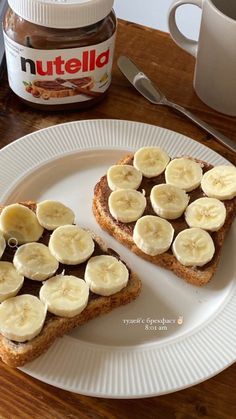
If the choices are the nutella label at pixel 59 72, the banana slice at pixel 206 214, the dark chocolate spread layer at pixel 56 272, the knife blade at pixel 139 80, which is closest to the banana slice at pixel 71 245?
the dark chocolate spread layer at pixel 56 272

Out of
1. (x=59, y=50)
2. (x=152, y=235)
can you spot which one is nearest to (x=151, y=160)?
(x=152, y=235)

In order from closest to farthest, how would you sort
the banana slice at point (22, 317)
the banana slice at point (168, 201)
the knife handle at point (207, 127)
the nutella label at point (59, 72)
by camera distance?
the banana slice at point (22, 317), the banana slice at point (168, 201), the nutella label at point (59, 72), the knife handle at point (207, 127)

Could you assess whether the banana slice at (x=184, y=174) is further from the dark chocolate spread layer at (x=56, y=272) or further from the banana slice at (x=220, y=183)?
the dark chocolate spread layer at (x=56, y=272)

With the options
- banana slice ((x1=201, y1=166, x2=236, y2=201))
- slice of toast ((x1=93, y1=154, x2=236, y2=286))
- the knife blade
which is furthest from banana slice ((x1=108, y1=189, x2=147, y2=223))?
the knife blade

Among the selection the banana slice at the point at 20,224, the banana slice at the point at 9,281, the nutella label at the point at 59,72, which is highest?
the nutella label at the point at 59,72

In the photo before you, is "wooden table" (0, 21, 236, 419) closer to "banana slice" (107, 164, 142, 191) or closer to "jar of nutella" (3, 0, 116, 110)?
"jar of nutella" (3, 0, 116, 110)

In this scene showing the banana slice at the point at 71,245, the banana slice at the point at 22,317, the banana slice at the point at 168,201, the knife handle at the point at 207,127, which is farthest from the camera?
the knife handle at the point at 207,127

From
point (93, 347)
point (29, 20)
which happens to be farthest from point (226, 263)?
point (29, 20)

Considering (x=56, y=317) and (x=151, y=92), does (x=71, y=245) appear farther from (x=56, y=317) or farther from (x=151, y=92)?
(x=151, y=92)
